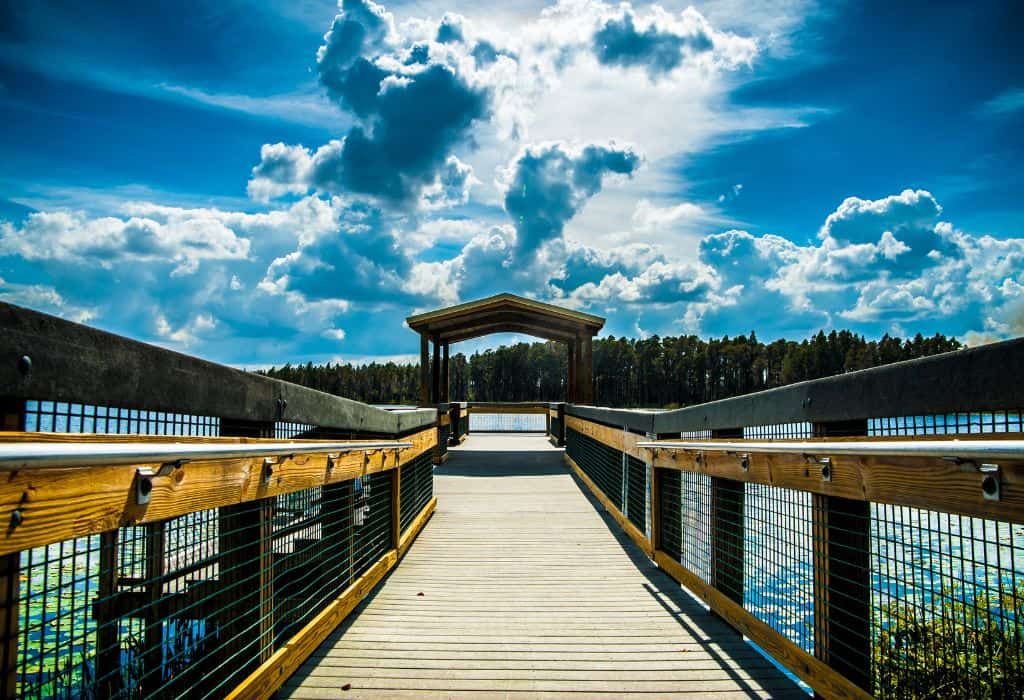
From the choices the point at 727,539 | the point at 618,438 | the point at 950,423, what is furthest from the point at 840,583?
the point at 618,438

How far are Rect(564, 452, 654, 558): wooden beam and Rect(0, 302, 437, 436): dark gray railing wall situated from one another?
138 inches

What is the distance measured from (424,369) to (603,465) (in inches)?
396

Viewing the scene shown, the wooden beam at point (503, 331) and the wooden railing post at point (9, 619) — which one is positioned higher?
the wooden beam at point (503, 331)

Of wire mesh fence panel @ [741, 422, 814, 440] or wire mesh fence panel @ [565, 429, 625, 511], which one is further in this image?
wire mesh fence panel @ [565, 429, 625, 511]

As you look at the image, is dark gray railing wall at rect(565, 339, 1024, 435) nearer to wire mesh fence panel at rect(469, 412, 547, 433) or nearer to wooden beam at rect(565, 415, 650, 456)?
wooden beam at rect(565, 415, 650, 456)

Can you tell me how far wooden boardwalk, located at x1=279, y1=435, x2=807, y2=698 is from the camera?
3.27m

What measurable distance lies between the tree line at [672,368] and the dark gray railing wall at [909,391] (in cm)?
6963

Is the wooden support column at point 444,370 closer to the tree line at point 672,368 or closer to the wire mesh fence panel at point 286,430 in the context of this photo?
the wire mesh fence panel at point 286,430

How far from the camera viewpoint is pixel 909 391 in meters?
2.64

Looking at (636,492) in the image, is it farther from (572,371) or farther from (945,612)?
(572,371)

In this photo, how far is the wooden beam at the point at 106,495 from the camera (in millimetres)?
1527

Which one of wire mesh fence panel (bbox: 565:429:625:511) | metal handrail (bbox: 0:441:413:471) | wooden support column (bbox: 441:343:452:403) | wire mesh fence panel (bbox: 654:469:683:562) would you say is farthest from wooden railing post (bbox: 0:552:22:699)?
wooden support column (bbox: 441:343:452:403)

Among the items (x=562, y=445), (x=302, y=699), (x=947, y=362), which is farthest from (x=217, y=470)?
(x=562, y=445)

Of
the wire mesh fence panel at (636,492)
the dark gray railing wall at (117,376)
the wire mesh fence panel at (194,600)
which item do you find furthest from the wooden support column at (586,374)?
the dark gray railing wall at (117,376)
